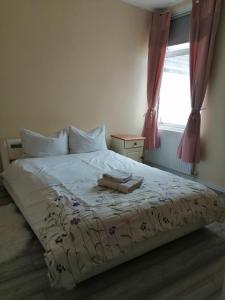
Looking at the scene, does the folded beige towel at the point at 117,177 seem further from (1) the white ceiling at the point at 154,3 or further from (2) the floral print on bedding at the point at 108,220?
(1) the white ceiling at the point at 154,3

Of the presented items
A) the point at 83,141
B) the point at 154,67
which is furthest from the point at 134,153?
the point at 154,67

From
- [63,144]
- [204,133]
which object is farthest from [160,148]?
[63,144]

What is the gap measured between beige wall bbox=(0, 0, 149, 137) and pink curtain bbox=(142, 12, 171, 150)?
139mm

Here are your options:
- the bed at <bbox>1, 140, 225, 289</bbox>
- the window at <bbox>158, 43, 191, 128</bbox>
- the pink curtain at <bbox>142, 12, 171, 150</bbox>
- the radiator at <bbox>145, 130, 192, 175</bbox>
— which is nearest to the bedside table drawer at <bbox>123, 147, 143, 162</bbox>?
the pink curtain at <bbox>142, 12, 171, 150</bbox>

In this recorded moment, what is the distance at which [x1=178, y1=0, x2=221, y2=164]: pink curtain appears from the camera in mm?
3012

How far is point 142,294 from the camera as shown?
152 centimetres

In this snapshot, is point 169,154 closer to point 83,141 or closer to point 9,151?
point 83,141

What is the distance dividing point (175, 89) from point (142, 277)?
10.3ft

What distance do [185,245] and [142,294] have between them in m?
0.70

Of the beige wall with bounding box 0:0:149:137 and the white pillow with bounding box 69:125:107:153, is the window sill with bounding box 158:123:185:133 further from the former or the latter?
the white pillow with bounding box 69:125:107:153

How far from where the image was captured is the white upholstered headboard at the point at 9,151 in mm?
2979

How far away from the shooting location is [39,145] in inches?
115

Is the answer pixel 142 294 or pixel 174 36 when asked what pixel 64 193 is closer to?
pixel 142 294

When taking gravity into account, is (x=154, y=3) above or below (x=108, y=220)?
above
